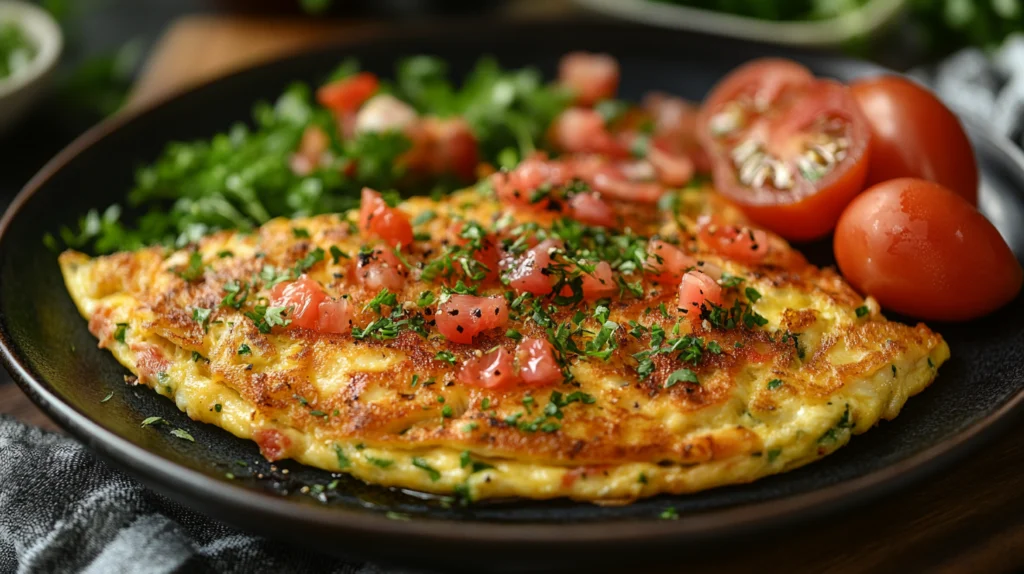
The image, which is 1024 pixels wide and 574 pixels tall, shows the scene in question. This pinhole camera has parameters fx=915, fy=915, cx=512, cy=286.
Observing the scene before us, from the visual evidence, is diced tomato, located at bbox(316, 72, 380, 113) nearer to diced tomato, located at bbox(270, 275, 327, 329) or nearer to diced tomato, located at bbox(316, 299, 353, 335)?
diced tomato, located at bbox(270, 275, 327, 329)

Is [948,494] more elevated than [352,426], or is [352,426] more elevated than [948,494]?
[352,426]

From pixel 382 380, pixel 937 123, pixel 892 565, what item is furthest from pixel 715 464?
pixel 937 123

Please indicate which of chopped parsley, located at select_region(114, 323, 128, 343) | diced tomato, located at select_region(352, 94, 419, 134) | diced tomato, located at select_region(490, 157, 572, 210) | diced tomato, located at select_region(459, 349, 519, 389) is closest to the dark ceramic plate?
chopped parsley, located at select_region(114, 323, 128, 343)

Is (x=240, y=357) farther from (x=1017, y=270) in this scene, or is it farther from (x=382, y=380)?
(x=1017, y=270)

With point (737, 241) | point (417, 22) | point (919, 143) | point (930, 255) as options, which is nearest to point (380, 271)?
point (737, 241)

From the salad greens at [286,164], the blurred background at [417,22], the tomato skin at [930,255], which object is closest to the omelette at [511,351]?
the tomato skin at [930,255]

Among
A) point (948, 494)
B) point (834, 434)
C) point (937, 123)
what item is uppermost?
point (937, 123)

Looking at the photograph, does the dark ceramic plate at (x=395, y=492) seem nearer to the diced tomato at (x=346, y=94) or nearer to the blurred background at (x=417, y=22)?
the diced tomato at (x=346, y=94)

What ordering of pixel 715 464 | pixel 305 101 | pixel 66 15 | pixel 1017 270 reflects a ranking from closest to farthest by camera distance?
pixel 715 464 < pixel 1017 270 < pixel 305 101 < pixel 66 15

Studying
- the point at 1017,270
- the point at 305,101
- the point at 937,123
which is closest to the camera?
the point at 1017,270

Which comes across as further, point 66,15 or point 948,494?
point 66,15
